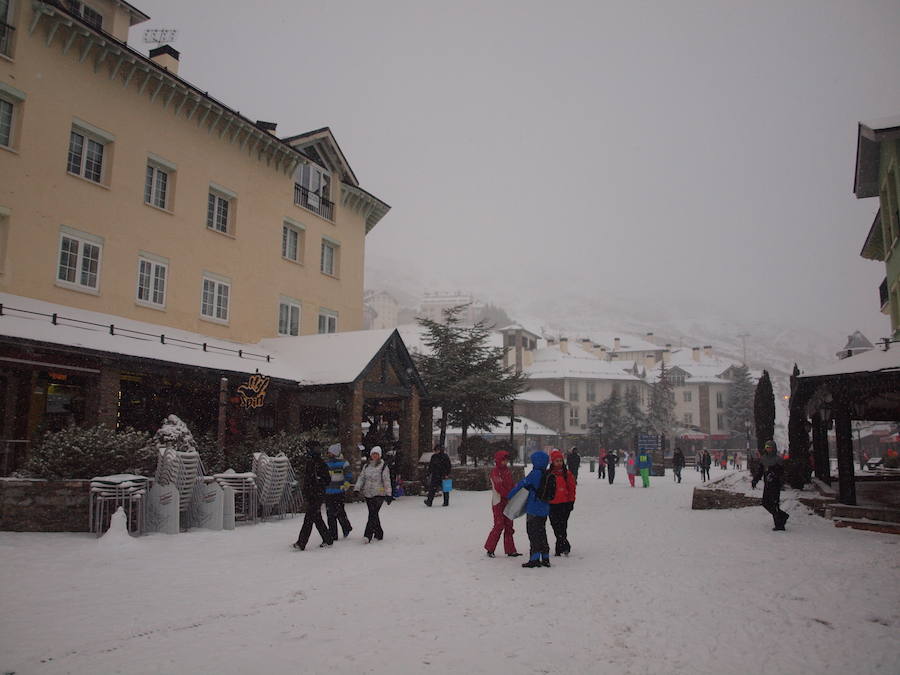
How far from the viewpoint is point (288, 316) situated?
963 inches

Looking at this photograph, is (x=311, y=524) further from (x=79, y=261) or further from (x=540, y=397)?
(x=540, y=397)

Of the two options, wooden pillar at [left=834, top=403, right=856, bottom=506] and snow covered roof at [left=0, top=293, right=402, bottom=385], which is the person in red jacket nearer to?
wooden pillar at [left=834, top=403, right=856, bottom=506]

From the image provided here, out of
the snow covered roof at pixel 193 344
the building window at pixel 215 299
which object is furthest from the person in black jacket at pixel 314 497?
the building window at pixel 215 299

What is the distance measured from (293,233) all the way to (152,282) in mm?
7462

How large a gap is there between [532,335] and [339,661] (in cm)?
8167

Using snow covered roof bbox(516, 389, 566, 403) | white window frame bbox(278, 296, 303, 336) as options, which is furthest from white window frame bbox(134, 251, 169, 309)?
snow covered roof bbox(516, 389, 566, 403)

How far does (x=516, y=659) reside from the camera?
5.10m

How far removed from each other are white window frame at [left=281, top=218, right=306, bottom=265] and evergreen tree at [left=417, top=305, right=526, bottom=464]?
7250 mm

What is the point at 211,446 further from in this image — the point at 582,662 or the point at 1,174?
the point at 582,662

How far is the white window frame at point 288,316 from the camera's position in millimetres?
24042

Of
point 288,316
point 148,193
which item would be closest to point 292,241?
point 288,316

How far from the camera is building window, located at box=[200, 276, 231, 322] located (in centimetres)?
2083

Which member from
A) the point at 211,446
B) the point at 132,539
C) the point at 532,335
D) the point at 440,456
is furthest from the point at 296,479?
the point at 532,335

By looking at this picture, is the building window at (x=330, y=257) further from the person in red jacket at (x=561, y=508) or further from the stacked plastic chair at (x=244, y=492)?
the person in red jacket at (x=561, y=508)
